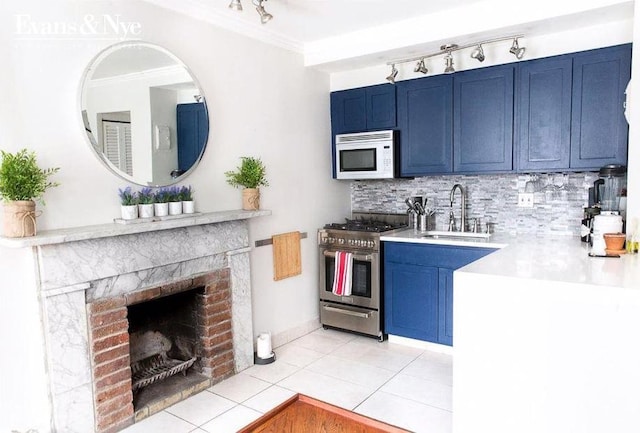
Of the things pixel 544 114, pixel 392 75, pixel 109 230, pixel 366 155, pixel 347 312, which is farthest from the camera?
pixel 366 155

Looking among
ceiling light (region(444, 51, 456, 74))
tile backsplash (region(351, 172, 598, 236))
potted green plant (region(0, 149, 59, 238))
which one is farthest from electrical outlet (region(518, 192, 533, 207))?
potted green plant (region(0, 149, 59, 238))

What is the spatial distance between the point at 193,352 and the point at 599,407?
8.15 feet

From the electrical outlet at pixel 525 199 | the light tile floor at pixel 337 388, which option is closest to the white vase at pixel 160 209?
the light tile floor at pixel 337 388

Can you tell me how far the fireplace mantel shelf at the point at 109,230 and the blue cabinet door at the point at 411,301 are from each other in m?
1.42

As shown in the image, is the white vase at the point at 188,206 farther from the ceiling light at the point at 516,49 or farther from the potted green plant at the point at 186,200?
the ceiling light at the point at 516,49

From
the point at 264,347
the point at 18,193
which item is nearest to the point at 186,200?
the point at 18,193

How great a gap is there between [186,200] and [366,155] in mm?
1805

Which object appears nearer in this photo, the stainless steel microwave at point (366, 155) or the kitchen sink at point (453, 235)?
the kitchen sink at point (453, 235)

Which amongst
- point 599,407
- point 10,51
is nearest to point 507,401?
point 599,407

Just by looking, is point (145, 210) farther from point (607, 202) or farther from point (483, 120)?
point (607, 202)

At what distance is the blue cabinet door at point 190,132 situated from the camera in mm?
2930

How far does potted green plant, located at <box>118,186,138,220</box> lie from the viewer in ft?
8.34

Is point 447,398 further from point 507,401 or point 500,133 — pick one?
point 500,133

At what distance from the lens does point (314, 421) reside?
2.59 m
